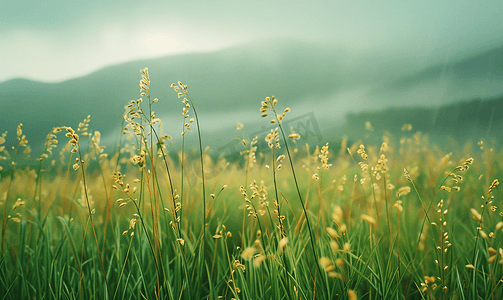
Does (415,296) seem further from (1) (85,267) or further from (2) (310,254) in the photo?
(1) (85,267)

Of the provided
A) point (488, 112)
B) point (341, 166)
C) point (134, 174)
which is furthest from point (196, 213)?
point (488, 112)

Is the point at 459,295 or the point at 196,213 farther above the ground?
the point at 196,213

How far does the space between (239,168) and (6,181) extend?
211cm

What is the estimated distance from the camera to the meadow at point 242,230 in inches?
51.4

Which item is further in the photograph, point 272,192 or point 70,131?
point 272,192

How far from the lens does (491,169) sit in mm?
2434

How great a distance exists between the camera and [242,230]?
2.01 metres

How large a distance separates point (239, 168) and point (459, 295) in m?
1.65

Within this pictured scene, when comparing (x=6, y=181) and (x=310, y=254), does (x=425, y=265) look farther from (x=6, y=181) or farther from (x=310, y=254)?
(x=6, y=181)

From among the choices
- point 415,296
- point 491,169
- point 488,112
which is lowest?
point 415,296

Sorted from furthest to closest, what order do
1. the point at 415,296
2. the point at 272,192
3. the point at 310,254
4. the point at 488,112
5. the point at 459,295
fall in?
the point at 488,112 < the point at 272,192 < the point at 310,254 < the point at 415,296 < the point at 459,295

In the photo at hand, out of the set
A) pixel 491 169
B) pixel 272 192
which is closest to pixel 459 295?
pixel 272 192

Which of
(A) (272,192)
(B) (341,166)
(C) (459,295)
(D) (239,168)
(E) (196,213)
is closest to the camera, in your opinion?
(C) (459,295)

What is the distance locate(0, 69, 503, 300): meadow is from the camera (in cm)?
131
